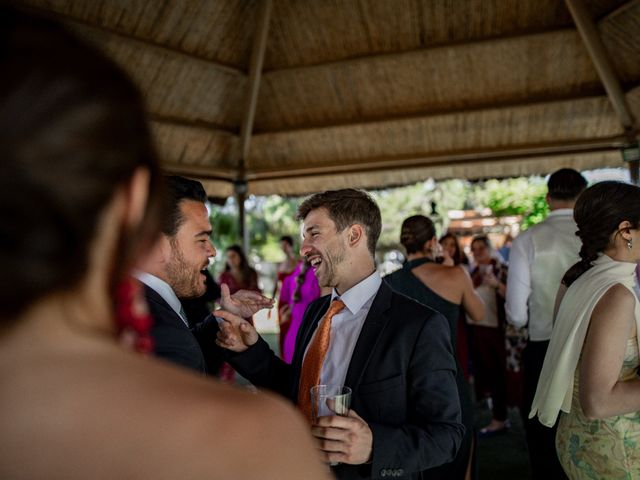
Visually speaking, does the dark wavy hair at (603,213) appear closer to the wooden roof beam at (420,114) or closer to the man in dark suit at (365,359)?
the man in dark suit at (365,359)

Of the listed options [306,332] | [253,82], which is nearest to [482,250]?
[253,82]

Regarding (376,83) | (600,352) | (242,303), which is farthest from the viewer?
(376,83)

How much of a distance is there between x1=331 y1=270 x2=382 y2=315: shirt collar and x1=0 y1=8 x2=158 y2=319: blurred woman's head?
1.40m

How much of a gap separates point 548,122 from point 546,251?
157 inches

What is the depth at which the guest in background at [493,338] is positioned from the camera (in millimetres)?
4996

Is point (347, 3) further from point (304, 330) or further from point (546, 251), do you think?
point (304, 330)

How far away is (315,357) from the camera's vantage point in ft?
6.01

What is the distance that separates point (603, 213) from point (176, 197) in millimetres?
1491

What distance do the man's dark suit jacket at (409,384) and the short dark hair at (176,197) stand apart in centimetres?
71

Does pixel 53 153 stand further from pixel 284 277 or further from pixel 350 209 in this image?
pixel 284 277

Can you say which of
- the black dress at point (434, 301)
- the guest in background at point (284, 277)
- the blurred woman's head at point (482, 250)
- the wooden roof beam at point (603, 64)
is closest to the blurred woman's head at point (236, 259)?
the guest in background at point (284, 277)

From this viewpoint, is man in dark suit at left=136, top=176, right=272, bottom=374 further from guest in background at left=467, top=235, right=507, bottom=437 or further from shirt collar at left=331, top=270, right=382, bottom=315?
guest in background at left=467, top=235, right=507, bottom=437

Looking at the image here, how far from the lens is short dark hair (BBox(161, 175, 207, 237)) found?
187 centimetres

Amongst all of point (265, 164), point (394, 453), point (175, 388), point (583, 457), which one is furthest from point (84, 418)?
point (265, 164)
